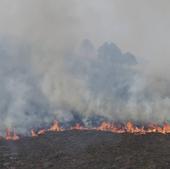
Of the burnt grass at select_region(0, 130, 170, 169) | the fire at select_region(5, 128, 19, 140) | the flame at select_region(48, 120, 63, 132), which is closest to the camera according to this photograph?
the burnt grass at select_region(0, 130, 170, 169)

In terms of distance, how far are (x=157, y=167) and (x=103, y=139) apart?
34.9 ft

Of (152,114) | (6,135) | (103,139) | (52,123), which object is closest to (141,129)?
Result: (152,114)

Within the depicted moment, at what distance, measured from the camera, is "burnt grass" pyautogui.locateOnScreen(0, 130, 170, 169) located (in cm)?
4244

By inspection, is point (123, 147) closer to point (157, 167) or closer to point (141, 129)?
point (157, 167)

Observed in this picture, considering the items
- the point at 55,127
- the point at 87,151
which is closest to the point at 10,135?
the point at 55,127

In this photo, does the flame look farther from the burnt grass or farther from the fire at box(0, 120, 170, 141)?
the burnt grass

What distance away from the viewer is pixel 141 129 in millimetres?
56812

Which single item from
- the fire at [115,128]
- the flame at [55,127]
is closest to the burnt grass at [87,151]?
the fire at [115,128]

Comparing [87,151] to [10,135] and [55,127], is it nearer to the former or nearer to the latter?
[55,127]

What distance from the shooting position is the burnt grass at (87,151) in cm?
4244

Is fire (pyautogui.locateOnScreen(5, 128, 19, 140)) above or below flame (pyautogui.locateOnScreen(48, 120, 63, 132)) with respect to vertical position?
below

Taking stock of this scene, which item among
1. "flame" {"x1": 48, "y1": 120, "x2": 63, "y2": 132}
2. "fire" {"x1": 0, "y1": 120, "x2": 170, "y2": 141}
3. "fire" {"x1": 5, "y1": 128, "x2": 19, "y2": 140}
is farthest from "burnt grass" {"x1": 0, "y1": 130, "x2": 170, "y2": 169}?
"flame" {"x1": 48, "y1": 120, "x2": 63, "y2": 132}

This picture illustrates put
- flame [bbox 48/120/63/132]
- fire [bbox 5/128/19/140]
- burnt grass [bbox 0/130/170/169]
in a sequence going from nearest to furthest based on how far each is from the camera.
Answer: burnt grass [bbox 0/130/170/169], fire [bbox 5/128/19/140], flame [bbox 48/120/63/132]

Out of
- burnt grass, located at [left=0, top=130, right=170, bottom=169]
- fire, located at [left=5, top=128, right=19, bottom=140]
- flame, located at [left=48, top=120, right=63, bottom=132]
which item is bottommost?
burnt grass, located at [left=0, top=130, right=170, bottom=169]
